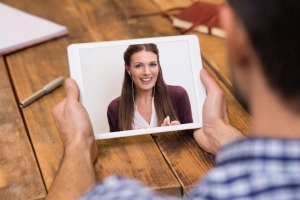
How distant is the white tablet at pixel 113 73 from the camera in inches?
52.7

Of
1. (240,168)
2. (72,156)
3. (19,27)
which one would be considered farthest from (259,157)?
(19,27)

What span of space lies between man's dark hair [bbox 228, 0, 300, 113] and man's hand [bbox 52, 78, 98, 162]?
0.65m

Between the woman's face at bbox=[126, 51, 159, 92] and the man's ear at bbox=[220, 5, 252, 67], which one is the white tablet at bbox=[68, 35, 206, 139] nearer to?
the woman's face at bbox=[126, 51, 159, 92]

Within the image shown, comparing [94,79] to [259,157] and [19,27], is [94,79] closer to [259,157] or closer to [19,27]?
[19,27]

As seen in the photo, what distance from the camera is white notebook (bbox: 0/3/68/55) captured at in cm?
169

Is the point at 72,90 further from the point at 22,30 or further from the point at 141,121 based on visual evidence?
the point at 22,30

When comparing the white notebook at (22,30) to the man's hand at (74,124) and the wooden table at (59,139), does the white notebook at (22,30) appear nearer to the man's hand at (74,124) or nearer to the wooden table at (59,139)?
the wooden table at (59,139)

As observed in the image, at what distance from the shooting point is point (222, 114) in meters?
1.35

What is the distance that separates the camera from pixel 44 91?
1499mm

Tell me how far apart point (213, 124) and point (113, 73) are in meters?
0.23

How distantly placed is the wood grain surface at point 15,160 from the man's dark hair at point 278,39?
621 mm

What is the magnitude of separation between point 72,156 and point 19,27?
25.0 inches

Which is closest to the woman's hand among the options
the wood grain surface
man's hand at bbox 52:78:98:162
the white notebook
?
man's hand at bbox 52:78:98:162

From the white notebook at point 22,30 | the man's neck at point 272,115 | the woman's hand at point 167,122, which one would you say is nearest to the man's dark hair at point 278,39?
the man's neck at point 272,115
